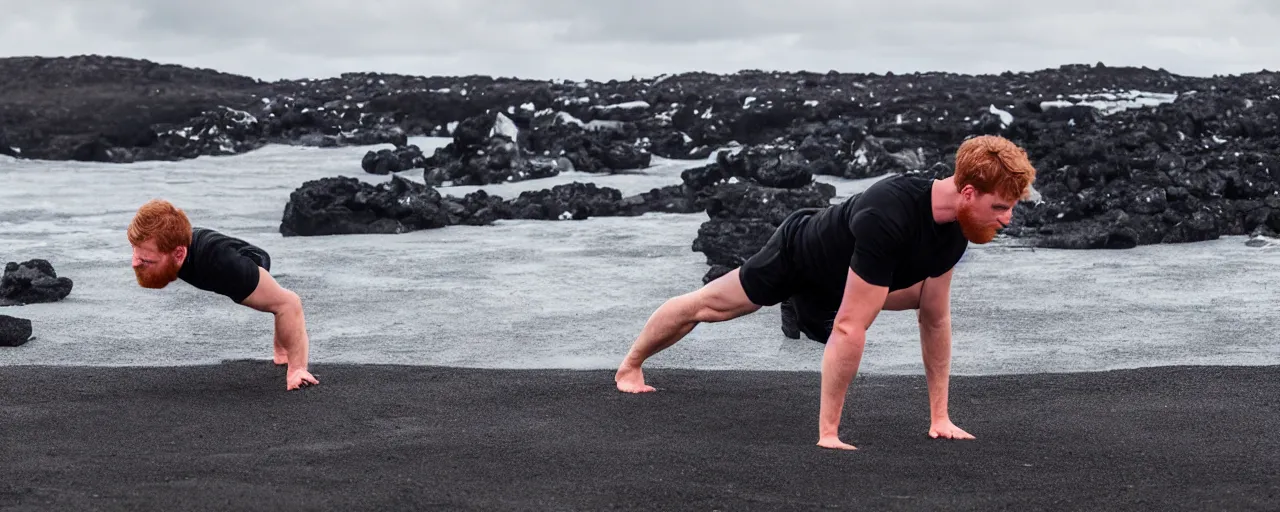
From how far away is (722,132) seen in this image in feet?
86.0

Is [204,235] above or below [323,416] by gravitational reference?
above

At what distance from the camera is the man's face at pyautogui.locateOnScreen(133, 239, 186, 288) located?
5.80m

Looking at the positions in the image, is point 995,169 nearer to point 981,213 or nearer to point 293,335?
point 981,213

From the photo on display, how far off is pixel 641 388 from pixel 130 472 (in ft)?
7.67

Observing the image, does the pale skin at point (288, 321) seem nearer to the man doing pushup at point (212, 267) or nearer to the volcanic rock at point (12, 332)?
the man doing pushup at point (212, 267)

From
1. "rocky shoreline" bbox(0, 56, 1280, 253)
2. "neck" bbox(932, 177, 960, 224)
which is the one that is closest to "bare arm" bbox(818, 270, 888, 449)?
"neck" bbox(932, 177, 960, 224)

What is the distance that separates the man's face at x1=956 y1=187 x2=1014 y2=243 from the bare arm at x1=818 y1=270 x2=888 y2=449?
1.12ft

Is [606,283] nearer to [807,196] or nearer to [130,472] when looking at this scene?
[807,196]

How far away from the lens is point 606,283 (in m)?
10.3

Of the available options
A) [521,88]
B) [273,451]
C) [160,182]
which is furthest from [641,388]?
[521,88]

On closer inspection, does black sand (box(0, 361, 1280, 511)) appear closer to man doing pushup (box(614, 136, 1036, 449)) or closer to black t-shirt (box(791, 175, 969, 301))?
man doing pushup (box(614, 136, 1036, 449))

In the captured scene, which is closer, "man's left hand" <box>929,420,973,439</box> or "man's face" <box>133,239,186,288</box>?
"man's left hand" <box>929,420,973,439</box>

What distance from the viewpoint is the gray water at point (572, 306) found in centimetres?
749

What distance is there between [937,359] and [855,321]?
59cm
